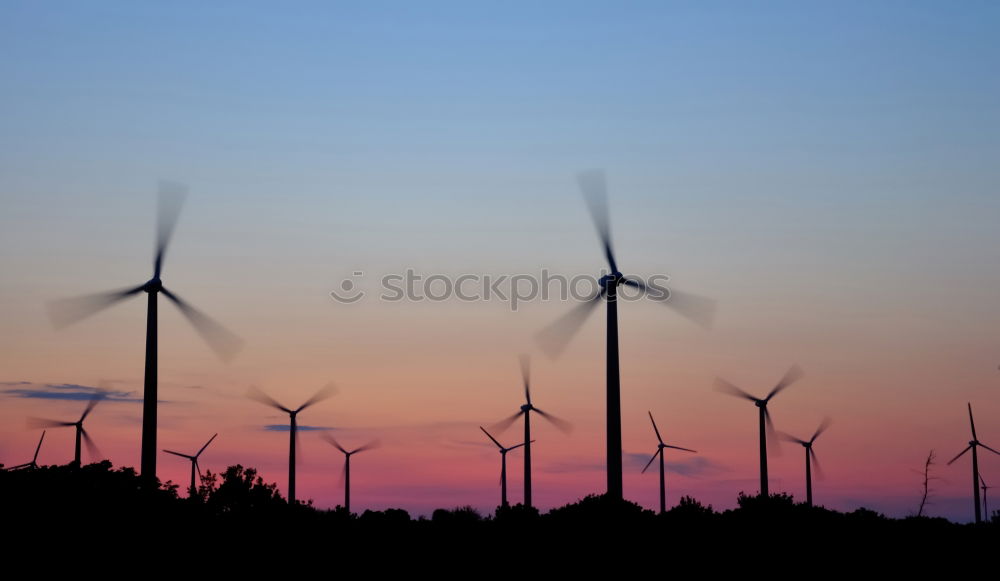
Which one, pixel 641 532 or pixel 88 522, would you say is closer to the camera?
pixel 88 522

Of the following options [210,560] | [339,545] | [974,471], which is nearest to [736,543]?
[339,545]

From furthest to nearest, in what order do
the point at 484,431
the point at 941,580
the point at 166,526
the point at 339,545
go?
1. the point at 484,431
2. the point at 339,545
3. the point at 166,526
4. the point at 941,580

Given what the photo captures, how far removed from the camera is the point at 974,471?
560 ft

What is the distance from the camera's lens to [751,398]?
143m

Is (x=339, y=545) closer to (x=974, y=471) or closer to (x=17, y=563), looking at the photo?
(x=17, y=563)

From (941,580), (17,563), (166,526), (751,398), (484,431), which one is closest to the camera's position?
(17,563)

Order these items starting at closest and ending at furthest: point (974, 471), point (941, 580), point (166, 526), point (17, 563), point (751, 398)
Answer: point (17, 563), point (941, 580), point (166, 526), point (751, 398), point (974, 471)

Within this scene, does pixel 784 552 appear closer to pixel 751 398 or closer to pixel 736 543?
pixel 736 543

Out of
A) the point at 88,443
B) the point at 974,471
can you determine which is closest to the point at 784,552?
the point at 974,471

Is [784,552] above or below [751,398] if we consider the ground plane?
below

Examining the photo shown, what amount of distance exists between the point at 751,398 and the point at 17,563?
7787cm

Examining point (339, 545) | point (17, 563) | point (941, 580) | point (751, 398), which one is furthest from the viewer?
point (751, 398)

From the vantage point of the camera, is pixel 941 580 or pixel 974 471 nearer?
pixel 941 580

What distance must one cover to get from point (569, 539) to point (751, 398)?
3578cm
